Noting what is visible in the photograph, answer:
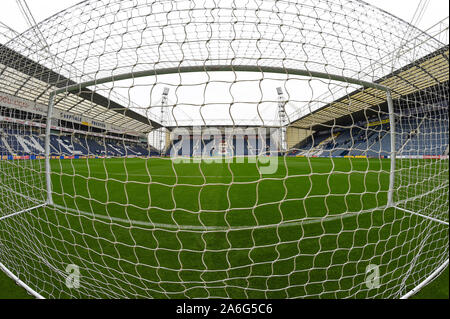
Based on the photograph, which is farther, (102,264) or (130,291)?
(102,264)

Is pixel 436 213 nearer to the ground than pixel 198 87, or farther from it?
nearer to the ground

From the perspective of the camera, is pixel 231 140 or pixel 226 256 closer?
pixel 226 256

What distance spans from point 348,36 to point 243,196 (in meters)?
2.45

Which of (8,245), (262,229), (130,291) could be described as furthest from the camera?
(262,229)

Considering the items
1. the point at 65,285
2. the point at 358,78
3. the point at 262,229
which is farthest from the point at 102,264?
the point at 358,78

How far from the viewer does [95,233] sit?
1754mm

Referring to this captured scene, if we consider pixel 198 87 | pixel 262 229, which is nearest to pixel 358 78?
pixel 198 87

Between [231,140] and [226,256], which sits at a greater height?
[231,140]

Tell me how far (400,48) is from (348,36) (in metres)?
0.59

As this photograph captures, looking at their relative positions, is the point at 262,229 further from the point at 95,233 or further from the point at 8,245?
the point at 8,245
